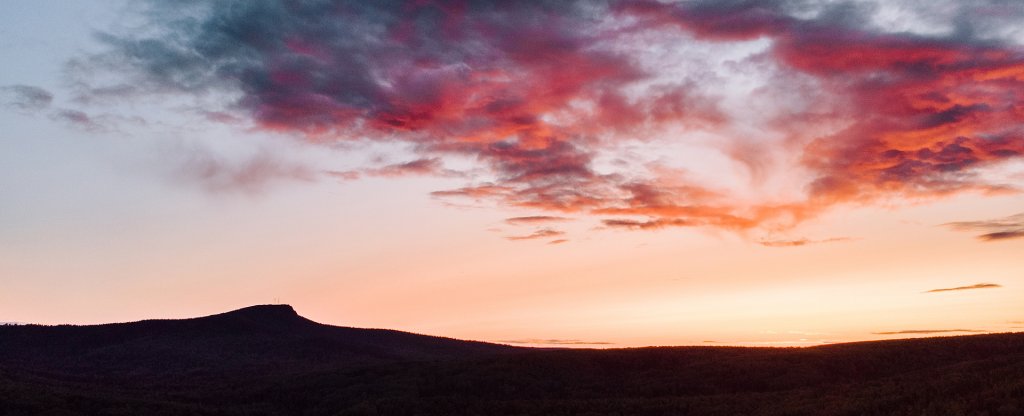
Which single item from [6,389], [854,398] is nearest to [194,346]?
[6,389]

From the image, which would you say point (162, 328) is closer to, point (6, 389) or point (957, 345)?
point (6, 389)

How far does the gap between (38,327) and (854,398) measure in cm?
14082

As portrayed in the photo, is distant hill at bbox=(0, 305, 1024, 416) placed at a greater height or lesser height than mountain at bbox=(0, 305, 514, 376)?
lesser

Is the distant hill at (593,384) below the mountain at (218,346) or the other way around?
below

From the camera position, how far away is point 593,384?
220 ft

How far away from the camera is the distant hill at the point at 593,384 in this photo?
4484 centimetres

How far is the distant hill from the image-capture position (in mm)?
44844

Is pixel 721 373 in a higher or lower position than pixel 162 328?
lower

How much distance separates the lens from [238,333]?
136 m

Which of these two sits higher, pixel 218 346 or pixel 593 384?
pixel 218 346

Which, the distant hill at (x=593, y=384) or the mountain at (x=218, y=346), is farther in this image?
the mountain at (x=218, y=346)

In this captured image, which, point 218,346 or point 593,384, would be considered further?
point 218,346

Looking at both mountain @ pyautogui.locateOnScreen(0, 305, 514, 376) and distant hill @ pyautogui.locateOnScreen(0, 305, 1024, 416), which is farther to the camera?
mountain @ pyautogui.locateOnScreen(0, 305, 514, 376)

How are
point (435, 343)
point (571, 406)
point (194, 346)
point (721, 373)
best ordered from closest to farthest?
point (571, 406) → point (721, 373) → point (194, 346) → point (435, 343)
